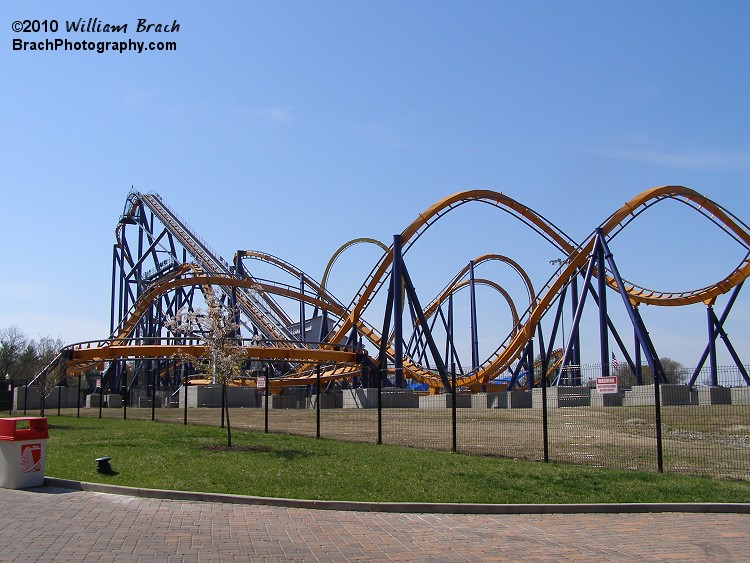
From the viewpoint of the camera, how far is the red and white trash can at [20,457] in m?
11.9

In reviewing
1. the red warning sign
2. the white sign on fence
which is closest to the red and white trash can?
the red warning sign

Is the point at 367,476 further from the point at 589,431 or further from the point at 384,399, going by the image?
the point at 384,399

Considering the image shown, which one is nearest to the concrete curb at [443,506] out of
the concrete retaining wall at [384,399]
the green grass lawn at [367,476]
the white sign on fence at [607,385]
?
the green grass lawn at [367,476]

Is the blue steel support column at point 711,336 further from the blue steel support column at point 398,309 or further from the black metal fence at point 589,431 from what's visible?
the blue steel support column at point 398,309

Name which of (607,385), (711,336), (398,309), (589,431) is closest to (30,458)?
(607,385)

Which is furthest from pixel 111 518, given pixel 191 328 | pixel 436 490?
pixel 191 328

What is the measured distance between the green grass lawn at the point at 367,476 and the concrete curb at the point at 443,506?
0.31m

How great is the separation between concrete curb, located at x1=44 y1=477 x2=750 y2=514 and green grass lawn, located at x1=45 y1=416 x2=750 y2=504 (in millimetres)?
306

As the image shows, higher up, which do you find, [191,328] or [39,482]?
[191,328]

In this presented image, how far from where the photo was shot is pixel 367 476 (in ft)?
41.7

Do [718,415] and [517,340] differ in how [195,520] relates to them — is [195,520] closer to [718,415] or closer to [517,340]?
[718,415]

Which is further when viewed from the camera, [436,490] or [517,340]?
[517,340]

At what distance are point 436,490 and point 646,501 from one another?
117 inches

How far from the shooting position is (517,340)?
47656mm
